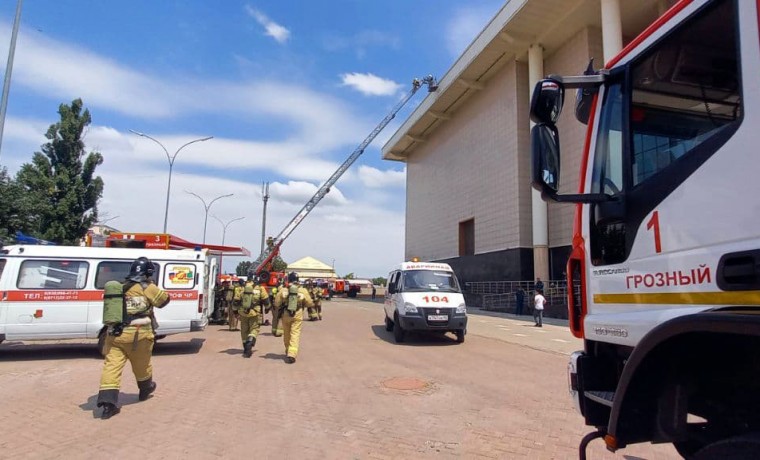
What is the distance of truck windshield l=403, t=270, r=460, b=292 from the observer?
12.1 metres

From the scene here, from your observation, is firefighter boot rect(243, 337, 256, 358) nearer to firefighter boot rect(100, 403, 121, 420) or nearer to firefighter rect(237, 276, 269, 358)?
firefighter rect(237, 276, 269, 358)

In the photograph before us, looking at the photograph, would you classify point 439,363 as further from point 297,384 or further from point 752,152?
point 752,152

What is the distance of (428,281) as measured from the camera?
12.3 m

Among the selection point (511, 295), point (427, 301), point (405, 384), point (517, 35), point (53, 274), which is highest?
point (517, 35)

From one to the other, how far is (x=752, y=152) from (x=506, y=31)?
3191 cm

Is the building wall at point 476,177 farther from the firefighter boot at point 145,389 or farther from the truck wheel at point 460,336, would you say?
the firefighter boot at point 145,389

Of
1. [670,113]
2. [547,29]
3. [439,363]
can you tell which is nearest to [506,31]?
[547,29]

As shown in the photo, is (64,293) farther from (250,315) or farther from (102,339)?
(250,315)

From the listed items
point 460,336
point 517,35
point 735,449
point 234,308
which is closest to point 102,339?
point 234,308

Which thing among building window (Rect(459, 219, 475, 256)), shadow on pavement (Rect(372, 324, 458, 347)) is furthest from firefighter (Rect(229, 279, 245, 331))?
building window (Rect(459, 219, 475, 256))

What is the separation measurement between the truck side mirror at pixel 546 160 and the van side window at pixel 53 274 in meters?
9.89

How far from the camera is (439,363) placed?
9.19m

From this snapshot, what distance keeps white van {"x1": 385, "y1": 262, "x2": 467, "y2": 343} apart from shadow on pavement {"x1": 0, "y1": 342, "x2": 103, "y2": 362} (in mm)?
6787

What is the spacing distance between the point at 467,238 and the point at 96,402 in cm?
3570
